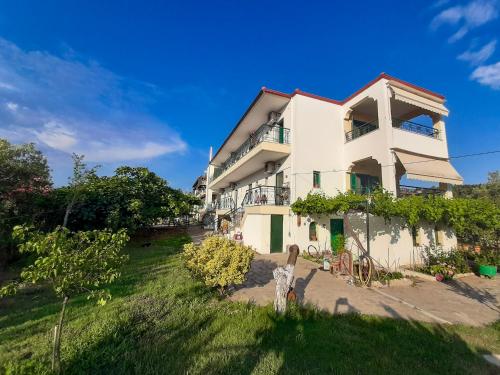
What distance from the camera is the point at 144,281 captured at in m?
8.12

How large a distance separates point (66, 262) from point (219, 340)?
9.89ft

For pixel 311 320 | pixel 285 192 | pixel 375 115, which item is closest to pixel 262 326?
pixel 311 320

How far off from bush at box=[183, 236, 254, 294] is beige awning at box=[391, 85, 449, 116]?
43.3 ft

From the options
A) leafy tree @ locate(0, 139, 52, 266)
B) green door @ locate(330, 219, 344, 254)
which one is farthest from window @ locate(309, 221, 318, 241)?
leafy tree @ locate(0, 139, 52, 266)

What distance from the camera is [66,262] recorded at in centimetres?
333

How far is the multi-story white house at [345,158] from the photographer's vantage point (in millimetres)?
12961

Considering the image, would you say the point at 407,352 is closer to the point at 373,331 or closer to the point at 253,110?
the point at 373,331

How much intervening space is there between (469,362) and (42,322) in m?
8.88

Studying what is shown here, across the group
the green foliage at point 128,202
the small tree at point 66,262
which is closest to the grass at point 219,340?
the small tree at point 66,262

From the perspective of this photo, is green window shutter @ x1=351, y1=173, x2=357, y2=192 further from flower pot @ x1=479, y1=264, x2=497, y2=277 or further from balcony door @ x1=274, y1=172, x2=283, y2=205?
flower pot @ x1=479, y1=264, x2=497, y2=277

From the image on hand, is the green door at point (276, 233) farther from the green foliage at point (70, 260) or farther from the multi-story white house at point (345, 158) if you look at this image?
the green foliage at point (70, 260)

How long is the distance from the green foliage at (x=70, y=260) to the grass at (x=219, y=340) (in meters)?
1.09

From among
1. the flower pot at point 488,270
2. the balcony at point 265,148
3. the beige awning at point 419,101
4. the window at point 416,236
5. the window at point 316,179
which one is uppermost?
the beige awning at point 419,101

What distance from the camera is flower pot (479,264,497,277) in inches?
434
